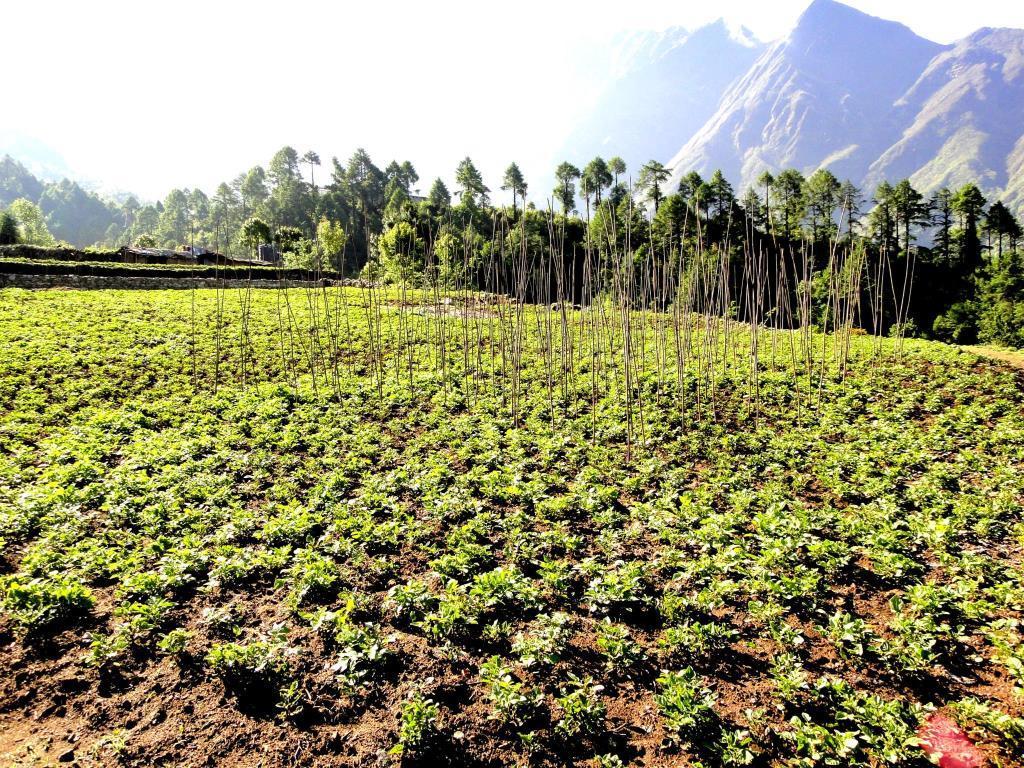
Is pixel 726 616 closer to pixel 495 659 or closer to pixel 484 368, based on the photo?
pixel 495 659

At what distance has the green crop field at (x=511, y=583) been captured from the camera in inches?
135

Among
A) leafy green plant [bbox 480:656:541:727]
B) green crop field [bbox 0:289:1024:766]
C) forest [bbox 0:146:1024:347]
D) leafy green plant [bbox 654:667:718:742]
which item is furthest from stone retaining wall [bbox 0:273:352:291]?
leafy green plant [bbox 654:667:718:742]

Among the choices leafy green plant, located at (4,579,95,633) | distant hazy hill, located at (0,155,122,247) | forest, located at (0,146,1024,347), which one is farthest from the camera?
distant hazy hill, located at (0,155,122,247)

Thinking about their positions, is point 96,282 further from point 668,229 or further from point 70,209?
point 70,209

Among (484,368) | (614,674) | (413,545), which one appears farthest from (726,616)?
(484,368)

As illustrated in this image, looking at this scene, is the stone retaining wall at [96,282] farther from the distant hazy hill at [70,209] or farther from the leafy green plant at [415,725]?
the distant hazy hill at [70,209]

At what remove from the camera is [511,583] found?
15.5 feet

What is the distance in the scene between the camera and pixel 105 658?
3.94 metres

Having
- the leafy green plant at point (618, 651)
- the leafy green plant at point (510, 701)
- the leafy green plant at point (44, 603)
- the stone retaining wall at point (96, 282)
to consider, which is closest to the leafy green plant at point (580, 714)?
the leafy green plant at point (510, 701)

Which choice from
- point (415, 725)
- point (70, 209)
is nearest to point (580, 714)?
point (415, 725)

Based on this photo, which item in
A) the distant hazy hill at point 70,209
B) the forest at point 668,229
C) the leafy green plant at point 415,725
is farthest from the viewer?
the distant hazy hill at point 70,209

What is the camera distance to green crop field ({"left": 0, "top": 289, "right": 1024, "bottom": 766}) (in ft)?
11.3

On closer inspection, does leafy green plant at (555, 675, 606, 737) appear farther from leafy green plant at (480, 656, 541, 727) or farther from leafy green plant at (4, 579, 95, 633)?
leafy green plant at (4, 579, 95, 633)

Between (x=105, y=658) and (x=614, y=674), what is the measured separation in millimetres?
4137
